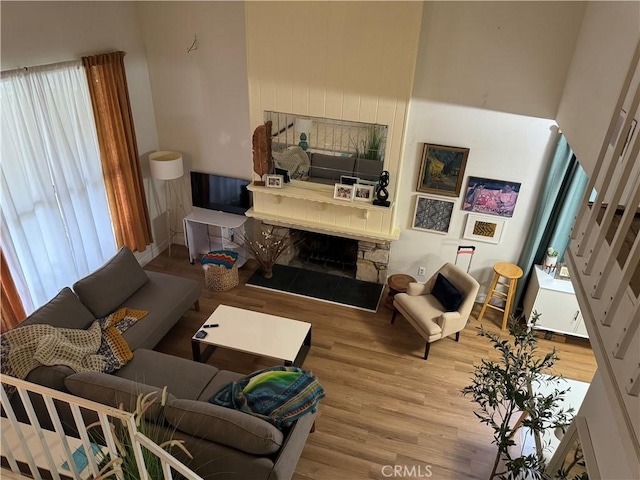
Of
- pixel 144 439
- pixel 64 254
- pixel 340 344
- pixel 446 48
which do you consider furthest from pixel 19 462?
pixel 446 48

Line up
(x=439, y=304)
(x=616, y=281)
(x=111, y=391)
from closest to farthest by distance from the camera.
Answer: (x=616, y=281) < (x=111, y=391) < (x=439, y=304)

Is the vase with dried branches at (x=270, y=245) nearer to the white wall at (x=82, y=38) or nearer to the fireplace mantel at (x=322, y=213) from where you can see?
the fireplace mantel at (x=322, y=213)

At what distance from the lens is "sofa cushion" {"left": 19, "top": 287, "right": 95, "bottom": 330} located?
3.84 meters

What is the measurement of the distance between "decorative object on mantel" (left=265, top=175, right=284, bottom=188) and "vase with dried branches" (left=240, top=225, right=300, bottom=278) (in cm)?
71

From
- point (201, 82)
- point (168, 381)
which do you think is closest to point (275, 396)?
point (168, 381)

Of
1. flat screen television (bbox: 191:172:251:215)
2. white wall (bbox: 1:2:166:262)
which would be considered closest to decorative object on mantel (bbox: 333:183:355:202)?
flat screen television (bbox: 191:172:251:215)

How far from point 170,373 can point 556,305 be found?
3688 millimetres

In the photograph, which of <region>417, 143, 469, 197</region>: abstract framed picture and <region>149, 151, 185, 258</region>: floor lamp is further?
<region>149, 151, 185, 258</region>: floor lamp

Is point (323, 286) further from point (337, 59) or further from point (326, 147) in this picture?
point (337, 59)

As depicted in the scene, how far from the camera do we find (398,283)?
528cm

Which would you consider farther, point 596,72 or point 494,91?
point 494,91

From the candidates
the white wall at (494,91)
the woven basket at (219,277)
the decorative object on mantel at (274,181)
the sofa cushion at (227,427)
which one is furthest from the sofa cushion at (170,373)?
the white wall at (494,91)

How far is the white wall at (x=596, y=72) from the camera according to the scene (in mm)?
2805

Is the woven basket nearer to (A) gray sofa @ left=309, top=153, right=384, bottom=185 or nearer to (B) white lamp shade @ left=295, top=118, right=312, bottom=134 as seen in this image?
(A) gray sofa @ left=309, top=153, right=384, bottom=185
